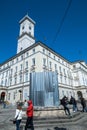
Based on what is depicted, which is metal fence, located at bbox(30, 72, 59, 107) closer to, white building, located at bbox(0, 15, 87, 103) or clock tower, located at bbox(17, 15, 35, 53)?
white building, located at bbox(0, 15, 87, 103)

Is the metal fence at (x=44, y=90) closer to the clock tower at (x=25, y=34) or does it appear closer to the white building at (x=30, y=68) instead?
the white building at (x=30, y=68)

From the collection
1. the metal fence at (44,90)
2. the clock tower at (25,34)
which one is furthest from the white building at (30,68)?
the metal fence at (44,90)

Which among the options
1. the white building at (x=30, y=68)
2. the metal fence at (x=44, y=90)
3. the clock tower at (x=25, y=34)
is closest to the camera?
the metal fence at (x=44, y=90)

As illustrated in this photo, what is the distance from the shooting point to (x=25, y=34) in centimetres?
4209

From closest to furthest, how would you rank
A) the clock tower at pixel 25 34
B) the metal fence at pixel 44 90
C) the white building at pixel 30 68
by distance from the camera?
1. the metal fence at pixel 44 90
2. the white building at pixel 30 68
3. the clock tower at pixel 25 34

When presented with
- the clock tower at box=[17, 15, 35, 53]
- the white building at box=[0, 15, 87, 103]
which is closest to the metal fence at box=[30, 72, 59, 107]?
the white building at box=[0, 15, 87, 103]

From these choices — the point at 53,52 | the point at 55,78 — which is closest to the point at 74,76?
the point at 53,52

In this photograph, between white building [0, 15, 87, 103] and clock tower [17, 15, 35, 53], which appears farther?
clock tower [17, 15, 35, 53]

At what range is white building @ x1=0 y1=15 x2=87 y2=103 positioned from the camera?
31688mm

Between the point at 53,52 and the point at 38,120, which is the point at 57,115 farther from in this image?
the point at 53,52

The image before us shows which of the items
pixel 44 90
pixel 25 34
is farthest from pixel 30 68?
pixel 44 90

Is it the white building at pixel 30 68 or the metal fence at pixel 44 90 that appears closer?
the metal fence at pixel 44 90

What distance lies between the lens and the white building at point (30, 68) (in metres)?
31.7

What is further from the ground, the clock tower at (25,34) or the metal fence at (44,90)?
the clock tower at (25,34)
